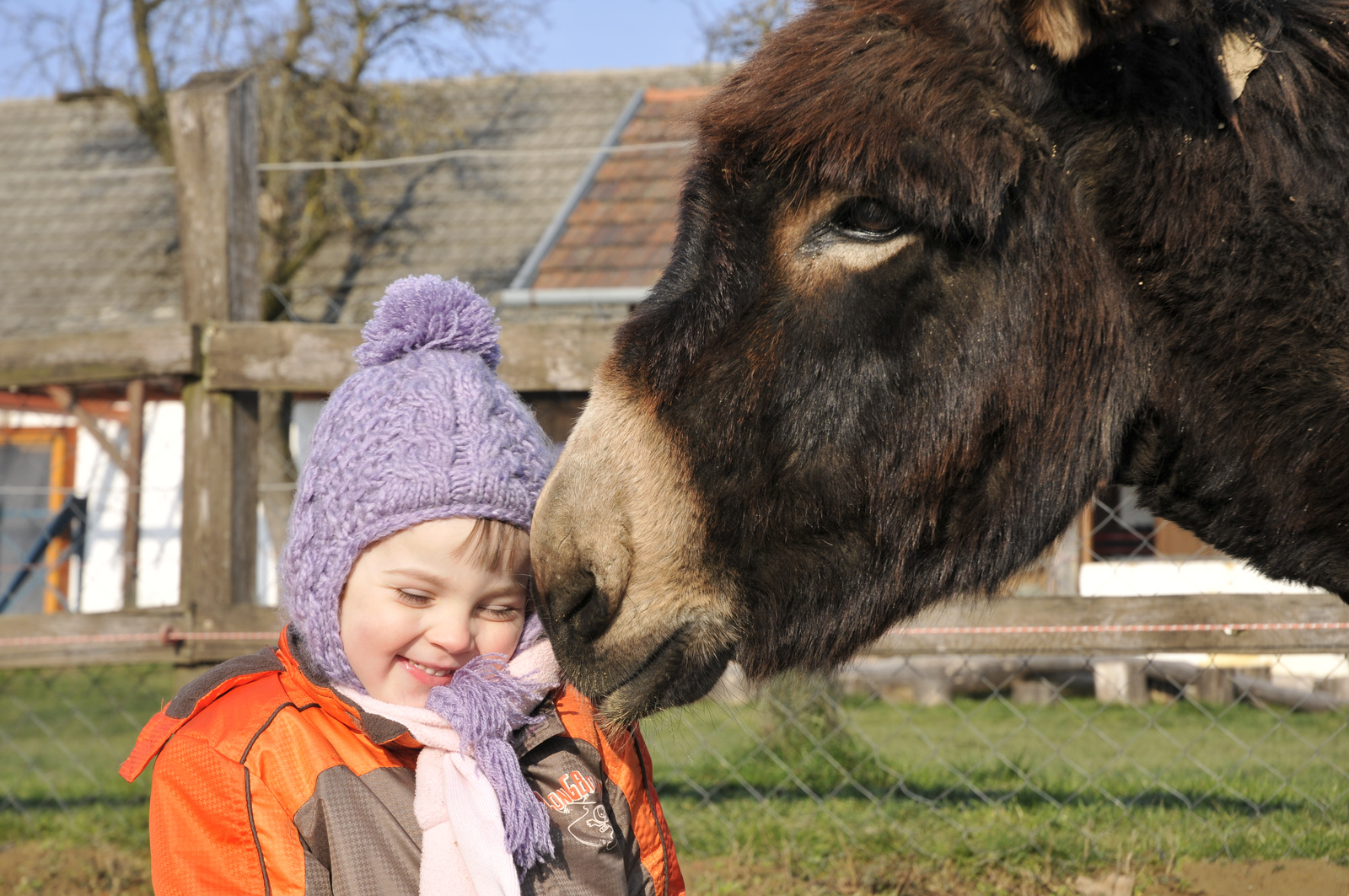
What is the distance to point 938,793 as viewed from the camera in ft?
14.9

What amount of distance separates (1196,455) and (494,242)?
11.3 meters

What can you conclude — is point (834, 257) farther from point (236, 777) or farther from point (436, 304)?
point (236, 777)

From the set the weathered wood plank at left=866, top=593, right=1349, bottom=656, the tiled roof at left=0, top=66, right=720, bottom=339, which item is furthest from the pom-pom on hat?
the tiled roof at left=0, top=66, right=720, bottom=339

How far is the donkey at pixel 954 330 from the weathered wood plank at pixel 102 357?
2427mm

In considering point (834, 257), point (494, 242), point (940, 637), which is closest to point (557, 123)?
point (494, 242)

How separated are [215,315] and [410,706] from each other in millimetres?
2297

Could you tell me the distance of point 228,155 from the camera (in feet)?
11.5

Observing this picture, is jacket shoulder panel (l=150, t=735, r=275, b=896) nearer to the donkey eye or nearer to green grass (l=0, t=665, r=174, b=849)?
green grass (l=0, t=665, r=174, b=849)

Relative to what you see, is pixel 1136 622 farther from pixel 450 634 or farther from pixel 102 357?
pixel 102 357

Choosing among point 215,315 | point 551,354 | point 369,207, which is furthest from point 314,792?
point 369,207

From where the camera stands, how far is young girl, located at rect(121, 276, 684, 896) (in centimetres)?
154

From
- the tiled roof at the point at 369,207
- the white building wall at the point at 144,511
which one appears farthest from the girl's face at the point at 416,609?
the tiled roof at the point at 369,207

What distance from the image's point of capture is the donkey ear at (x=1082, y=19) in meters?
1.28

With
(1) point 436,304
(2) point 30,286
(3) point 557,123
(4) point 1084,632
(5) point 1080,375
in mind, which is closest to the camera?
(5) point 1080,375
